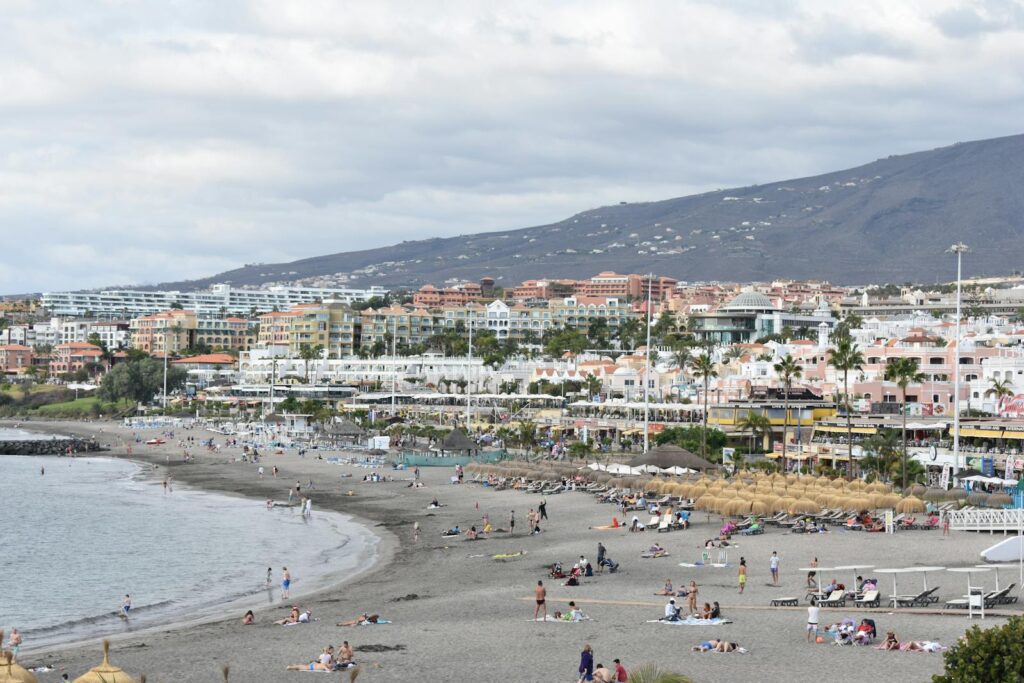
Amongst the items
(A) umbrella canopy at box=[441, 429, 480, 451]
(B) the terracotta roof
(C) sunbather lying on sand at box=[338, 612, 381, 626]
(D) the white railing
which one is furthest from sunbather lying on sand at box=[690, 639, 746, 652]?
(B) the terracotta roof

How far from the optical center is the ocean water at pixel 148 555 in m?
33.1

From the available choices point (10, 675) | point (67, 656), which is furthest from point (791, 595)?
point (10, 675)

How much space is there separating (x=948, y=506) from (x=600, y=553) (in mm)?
14059

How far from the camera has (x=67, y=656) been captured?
27.3m

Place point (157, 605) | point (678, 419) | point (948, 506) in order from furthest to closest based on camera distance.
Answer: point (678, 419)
point (948, 506)
point (157, 605)

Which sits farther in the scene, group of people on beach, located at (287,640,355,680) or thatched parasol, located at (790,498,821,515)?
thatched parasol, located at (790,498,821,515)

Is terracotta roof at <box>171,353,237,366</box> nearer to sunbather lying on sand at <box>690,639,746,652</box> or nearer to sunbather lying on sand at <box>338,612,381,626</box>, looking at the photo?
sunbather lying on sand at <box>338,612,381,626</box>

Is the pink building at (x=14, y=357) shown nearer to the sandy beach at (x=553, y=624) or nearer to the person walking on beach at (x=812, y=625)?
the sandy beach at (x=553, y=624)

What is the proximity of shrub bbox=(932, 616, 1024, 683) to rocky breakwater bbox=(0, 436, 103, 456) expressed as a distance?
88.7 m

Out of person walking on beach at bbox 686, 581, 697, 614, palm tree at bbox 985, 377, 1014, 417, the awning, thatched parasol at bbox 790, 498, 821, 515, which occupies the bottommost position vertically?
person walking on beach at bbox 686, 581, 697, 614

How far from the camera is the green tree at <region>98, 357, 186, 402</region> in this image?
15362cm

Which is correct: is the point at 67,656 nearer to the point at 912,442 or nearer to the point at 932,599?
the point at 932,599

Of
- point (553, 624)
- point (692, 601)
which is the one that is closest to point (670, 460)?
point (692, 601)

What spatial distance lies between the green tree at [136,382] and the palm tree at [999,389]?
100345 millimetres
